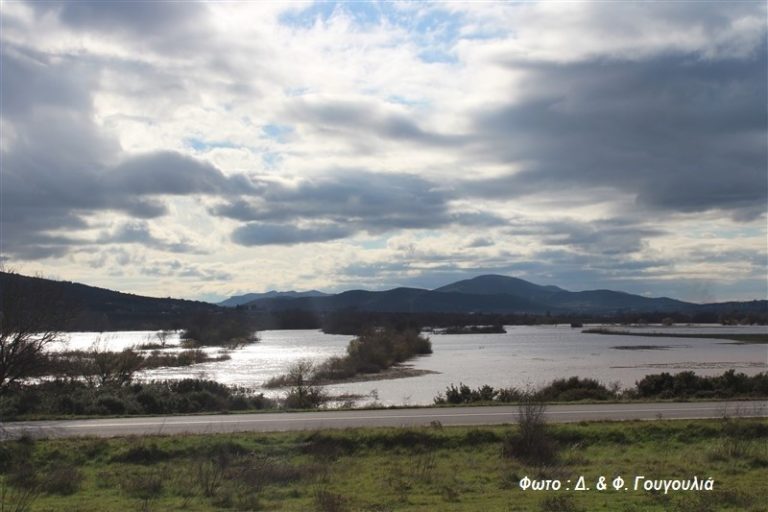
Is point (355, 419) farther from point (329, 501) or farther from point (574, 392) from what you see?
point (574, 392)

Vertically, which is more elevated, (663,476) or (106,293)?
(106,293)

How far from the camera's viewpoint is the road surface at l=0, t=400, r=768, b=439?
21.2 m

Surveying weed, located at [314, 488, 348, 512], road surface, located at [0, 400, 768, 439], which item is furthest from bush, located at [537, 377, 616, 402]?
weed, located at [314, 488, 348, 512]

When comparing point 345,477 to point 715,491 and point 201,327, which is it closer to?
point 715,491

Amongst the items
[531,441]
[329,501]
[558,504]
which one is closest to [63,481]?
[329,501]

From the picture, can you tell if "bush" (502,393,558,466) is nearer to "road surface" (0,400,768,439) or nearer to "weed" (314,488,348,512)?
"road surface" (0,400,768,439)

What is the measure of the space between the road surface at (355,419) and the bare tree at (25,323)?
8.22 m

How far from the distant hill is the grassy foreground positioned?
17.9 metres

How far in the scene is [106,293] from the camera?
151 m

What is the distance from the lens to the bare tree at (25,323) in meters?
30.6

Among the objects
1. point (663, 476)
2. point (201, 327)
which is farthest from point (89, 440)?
point (201, 327)

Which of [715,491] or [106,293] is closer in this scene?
[715,491]

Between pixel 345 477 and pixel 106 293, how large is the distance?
483 ft

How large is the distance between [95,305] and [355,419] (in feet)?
412
